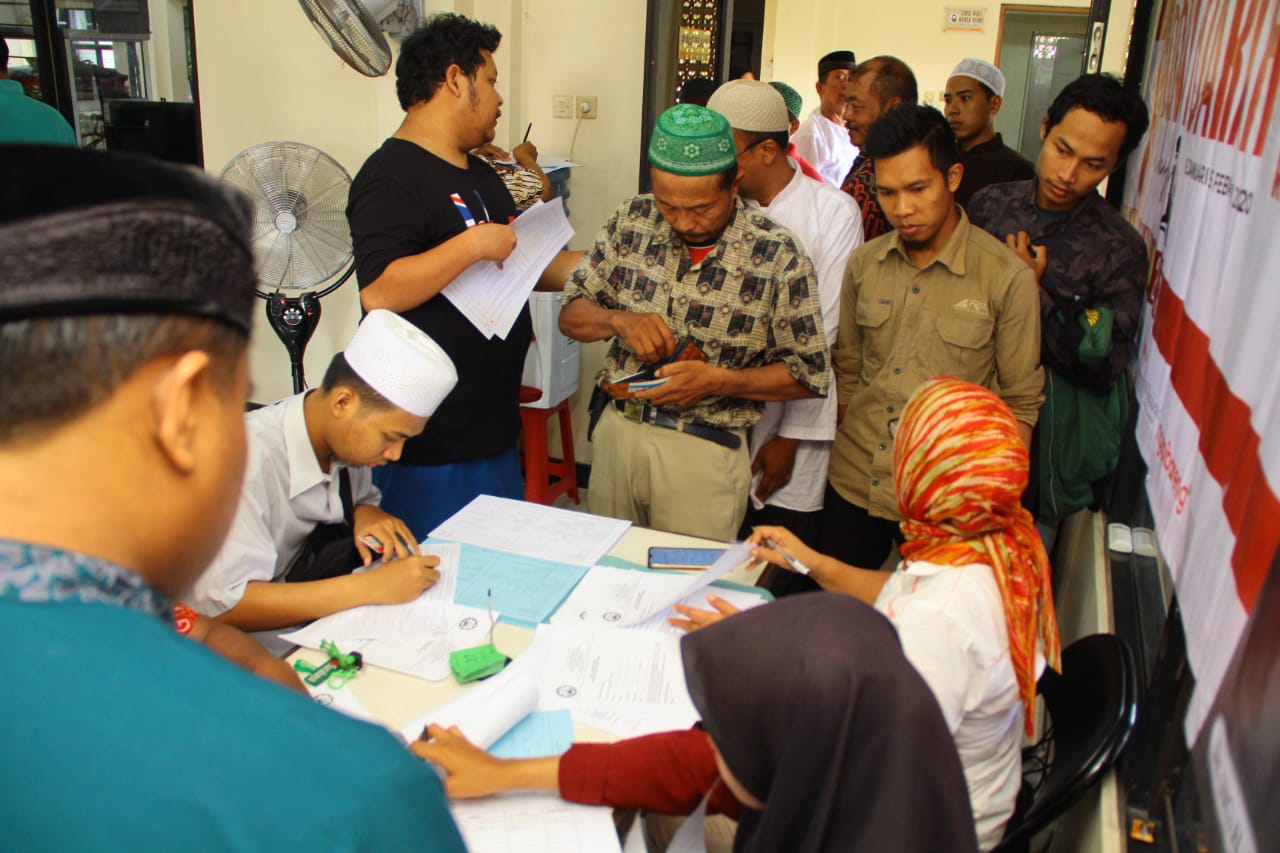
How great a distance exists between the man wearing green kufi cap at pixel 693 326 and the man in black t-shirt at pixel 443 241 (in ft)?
0.88

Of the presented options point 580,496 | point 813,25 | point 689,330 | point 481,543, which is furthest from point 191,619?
point 813,25

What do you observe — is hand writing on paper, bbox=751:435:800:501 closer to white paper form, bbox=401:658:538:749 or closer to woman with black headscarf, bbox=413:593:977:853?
white paper form, bbox=401:658:538:749

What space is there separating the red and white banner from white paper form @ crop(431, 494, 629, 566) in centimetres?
101

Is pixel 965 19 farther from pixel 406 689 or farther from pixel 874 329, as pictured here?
pixel 406 689

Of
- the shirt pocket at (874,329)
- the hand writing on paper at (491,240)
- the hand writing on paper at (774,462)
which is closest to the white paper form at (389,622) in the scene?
the hand writing on paper at (491,240)

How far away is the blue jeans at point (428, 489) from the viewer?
2174 mm

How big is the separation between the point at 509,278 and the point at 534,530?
2.17ft

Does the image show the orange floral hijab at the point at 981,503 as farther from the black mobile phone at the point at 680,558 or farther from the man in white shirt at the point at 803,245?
the man in white shirt at the point at 803,245

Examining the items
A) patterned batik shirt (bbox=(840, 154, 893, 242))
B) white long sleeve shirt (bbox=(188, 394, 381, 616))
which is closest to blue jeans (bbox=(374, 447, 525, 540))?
white long sleeve shirt (bbox=(188, 394, 381, 616))

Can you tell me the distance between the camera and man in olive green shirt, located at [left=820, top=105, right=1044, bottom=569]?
2.01 metres

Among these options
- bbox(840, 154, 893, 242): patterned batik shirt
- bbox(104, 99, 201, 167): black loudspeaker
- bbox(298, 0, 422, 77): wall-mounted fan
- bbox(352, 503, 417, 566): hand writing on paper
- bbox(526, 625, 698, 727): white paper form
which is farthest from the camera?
bbox(104, 99, 201, 167): black loudspeaker

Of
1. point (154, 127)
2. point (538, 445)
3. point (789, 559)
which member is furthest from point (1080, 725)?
point (154, 127)

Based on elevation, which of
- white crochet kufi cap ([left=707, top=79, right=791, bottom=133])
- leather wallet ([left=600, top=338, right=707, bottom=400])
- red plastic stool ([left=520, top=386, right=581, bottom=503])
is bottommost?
red plastic stool ([left=520, top=386, right=581, bottom=503])

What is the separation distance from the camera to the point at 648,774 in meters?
1.16
